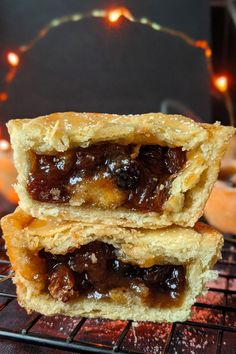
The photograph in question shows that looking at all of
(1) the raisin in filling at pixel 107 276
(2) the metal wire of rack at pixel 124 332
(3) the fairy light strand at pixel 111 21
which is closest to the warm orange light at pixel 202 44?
(3) the fairy light strand at pixel 111 21

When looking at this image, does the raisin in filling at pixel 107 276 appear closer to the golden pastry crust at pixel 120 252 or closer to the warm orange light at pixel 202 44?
the golden pastry crust at pixel 120 252

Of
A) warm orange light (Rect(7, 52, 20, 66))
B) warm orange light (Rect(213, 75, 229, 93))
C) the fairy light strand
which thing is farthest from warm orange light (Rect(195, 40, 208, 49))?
warm orange light (Rect(7, 52, 20, 66))

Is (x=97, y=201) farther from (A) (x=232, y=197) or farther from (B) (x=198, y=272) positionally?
(A) (x=232, y=197)

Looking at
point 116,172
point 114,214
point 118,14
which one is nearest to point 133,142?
point 116,172

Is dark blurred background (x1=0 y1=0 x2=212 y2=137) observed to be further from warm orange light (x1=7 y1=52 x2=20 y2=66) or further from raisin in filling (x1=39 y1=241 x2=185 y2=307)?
raisin in filling (x1=39 y1=241 x2=185 y2=307)

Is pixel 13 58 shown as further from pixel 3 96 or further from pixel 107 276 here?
pixel 107 276

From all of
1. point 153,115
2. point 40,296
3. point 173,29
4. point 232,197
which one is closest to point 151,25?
point 173,29
